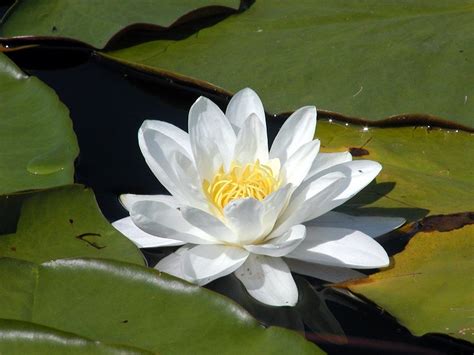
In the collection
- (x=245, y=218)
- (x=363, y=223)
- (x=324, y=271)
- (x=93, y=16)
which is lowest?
(x=324, y=271)

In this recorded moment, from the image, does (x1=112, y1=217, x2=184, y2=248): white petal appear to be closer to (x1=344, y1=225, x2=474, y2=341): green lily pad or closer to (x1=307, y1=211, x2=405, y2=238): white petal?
(x1=307, y1=211, x2=405, y2=238): white petal

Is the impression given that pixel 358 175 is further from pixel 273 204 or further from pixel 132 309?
pixel 132 309

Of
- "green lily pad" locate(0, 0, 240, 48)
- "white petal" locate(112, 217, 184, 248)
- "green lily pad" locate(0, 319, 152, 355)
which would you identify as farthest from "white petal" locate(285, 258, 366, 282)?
"green lily pad" locate(0, 0, 240, 48)

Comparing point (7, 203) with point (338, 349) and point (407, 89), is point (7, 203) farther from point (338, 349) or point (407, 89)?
point (407, 89)

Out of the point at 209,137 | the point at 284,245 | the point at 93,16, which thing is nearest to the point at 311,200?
the point at 284,245

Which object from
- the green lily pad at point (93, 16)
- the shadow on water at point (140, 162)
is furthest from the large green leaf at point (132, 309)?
the green lily pad at point (93, 16)

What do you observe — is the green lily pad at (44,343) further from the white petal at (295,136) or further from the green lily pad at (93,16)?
the green lily pad at (93,16)
